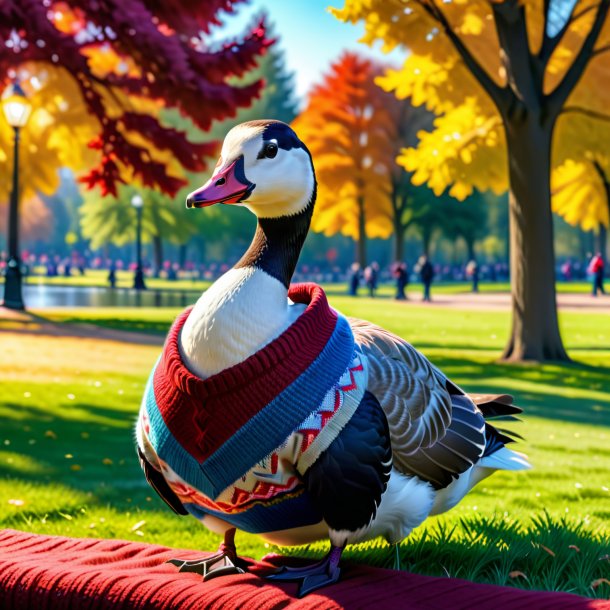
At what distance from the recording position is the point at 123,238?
55.4 metres

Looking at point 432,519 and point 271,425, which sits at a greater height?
point 271,425

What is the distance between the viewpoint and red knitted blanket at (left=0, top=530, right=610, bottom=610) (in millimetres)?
3244

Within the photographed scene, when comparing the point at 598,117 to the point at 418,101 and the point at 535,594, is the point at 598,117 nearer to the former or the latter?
the point at 418,101

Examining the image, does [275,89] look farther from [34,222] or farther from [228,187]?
[228,187]

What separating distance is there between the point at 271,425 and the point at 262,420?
0.03 metres

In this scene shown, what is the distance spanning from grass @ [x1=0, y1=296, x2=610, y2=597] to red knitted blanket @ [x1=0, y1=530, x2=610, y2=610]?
1.66ft

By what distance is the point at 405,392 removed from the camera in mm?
3416

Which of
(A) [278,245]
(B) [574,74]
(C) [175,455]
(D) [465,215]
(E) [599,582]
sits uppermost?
(B) [574,74]

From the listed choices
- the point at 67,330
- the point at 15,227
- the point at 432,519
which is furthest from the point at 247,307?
the point at 15,227

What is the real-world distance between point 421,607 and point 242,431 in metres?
0.89

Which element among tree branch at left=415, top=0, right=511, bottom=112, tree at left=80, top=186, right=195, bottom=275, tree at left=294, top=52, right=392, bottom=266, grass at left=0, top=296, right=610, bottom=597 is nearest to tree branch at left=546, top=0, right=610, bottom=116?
tree branch at left=415, top=0, right=511, bottom=112

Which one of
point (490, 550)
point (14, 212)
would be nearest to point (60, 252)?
point (14, 212)

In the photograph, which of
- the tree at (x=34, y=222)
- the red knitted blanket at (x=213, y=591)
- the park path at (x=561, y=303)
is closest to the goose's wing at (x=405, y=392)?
the red knitted blanket at (x=213, y=591)

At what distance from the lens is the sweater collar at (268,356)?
122 inches
